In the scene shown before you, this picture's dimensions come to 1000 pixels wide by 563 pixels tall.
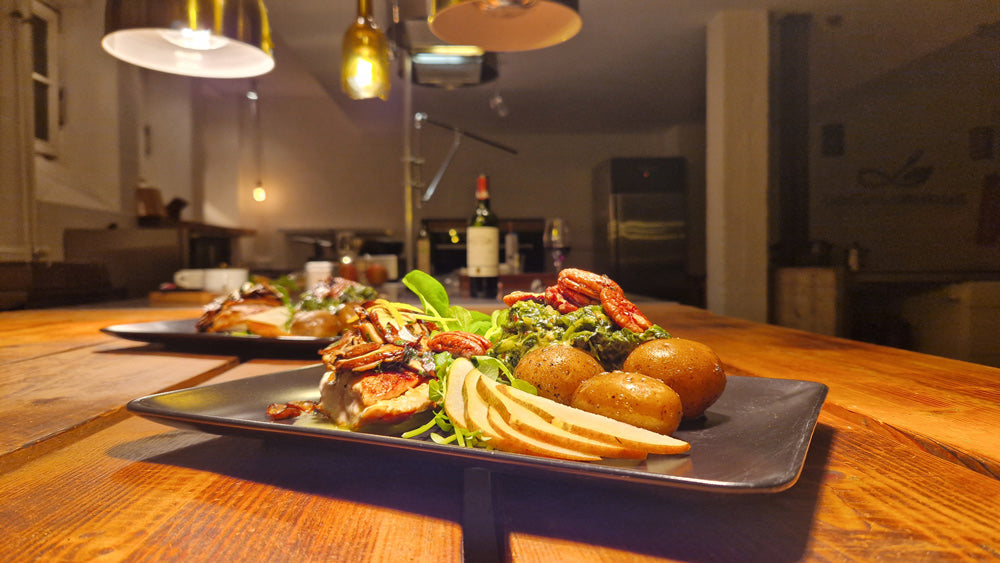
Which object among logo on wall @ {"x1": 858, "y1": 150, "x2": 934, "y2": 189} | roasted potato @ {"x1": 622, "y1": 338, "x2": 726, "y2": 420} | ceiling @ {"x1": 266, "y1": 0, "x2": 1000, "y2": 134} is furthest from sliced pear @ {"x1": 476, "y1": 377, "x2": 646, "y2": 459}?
logo on wall @ {"x1": 858, "y1": 150, "x2": 934, "y2": 189}

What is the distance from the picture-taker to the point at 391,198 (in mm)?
7836

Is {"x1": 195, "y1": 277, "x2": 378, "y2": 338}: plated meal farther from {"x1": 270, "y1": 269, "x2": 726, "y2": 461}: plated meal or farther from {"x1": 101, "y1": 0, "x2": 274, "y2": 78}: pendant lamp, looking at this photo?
{"x1": 101, "y1": 0, "x2": 274, "y2": 78}: pendant lamp

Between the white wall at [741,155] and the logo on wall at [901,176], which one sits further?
the white wall at [741,155]

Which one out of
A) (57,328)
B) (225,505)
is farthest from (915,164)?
(57,328)

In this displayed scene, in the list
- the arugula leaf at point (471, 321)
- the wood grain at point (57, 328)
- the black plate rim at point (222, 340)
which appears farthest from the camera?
the wood grain at point (57, 328)

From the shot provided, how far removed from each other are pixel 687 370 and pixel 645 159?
6.66 m

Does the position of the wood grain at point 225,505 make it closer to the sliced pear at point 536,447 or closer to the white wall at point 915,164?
the sliced pear at point 536,447

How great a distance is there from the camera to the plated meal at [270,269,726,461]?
18.6 inches

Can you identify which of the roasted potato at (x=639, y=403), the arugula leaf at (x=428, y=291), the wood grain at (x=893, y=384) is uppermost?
the arugula leaf at (x=428, y=291)

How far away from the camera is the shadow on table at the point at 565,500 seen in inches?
14.4

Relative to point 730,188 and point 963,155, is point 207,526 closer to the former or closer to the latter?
point 963,155

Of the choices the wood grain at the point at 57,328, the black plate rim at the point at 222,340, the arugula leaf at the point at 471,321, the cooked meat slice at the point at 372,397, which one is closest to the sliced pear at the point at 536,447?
the cooked meat slice at the point at 372,397

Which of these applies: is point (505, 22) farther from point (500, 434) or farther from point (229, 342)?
point (500, 434)

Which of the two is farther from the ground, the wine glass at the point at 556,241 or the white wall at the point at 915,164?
the white wall at the point at 915,164
